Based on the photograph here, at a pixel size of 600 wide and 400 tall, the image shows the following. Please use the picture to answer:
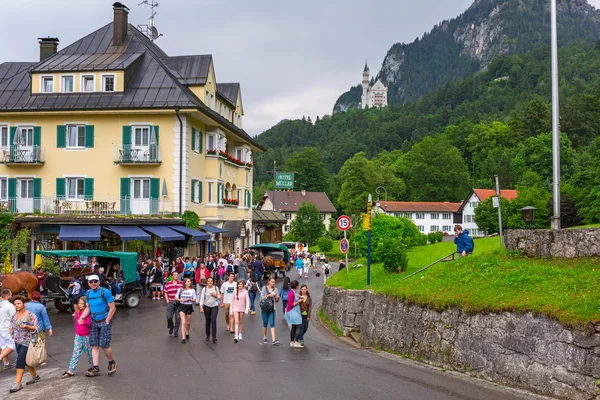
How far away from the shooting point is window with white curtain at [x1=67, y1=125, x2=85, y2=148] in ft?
121

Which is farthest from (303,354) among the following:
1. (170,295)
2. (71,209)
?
(71,209)

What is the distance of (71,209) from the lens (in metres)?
35.5

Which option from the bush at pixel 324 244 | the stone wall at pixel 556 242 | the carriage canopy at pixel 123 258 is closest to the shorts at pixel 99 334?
the stone wall at pixel 556 242

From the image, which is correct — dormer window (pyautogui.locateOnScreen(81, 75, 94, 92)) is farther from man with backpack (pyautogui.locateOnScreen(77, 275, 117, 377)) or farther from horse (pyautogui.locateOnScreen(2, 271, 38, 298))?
man with backpack (pyautogui.locateOnScreen(77, 275, 117, 377))

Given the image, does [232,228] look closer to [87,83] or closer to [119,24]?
[87,83]

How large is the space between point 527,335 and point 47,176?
3243 centimetres

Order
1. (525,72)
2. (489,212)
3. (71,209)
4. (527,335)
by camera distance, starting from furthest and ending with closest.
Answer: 1. (525,72)
2. (489,212)
3. (71,209)
4. (527,335)

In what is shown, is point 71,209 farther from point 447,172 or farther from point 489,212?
point 447,172

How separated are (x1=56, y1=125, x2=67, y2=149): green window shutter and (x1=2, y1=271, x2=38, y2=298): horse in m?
16.5

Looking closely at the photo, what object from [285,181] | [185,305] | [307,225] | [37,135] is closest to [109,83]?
[37,135]

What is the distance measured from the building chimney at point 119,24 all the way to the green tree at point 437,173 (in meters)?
84.7

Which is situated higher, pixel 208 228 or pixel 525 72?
pixel 525 72

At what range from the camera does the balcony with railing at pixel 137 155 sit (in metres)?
36.1

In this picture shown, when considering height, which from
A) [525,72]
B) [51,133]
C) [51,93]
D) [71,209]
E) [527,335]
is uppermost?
[525,72]
